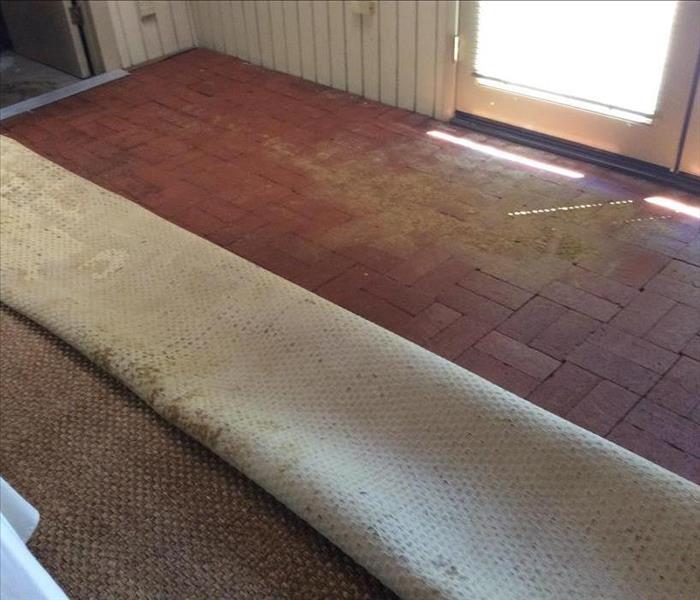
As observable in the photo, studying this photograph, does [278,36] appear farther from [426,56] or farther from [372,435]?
[372,435]

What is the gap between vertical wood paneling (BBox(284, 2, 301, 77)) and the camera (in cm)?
294

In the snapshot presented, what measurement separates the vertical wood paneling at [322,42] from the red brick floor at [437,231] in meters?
0.08

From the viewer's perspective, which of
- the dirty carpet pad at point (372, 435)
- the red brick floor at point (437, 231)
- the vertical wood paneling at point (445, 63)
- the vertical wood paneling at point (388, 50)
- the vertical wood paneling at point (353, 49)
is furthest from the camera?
the vertical wood paneling at point (353, 49)

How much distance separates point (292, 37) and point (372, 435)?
209 cm

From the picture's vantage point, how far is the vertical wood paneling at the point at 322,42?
9.28ft

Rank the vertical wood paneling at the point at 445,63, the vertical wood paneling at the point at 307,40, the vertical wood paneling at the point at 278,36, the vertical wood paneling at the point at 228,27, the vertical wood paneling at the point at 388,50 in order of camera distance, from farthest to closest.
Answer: the vertical wood paneling at the point at 228,27, the vertical wood paneling at the point at 278,36, the vertical wood paneling at the point at 307,40, the vertical wood paneling at the point at 388,50, the vertical wood paneling at the point at 445,63

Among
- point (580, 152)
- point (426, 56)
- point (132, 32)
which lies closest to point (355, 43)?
point (426, 56)

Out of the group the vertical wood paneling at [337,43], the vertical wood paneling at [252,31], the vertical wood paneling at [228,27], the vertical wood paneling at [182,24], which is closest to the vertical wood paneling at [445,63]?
the vertical wood paneling at [337,43]

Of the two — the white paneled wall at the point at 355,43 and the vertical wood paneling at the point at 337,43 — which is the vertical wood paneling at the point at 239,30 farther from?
the vertical wood paneling at the point at 337,43

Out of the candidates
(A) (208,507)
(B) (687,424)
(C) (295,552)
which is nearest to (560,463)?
(B) (687,424)

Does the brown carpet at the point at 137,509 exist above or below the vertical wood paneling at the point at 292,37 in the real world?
below

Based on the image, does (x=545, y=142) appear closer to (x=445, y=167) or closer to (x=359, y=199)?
(x=445, y=167)

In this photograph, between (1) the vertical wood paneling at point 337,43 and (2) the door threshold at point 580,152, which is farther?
(1) the vertical wood paneling at point 337,43

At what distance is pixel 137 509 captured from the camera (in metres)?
1.29
